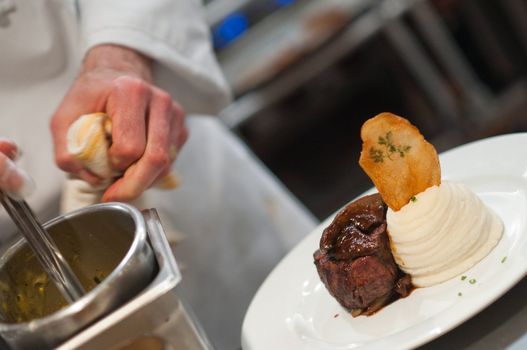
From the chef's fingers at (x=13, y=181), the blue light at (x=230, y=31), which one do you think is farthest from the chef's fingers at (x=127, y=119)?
the blue light at (x=230, y=31)

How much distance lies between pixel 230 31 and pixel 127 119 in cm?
237

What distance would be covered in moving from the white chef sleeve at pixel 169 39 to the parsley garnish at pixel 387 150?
0.82m

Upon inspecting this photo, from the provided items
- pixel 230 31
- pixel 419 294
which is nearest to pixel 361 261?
pixel 419 294

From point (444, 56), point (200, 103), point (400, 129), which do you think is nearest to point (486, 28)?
point (444, 56)

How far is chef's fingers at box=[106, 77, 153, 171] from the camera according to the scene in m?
1.25

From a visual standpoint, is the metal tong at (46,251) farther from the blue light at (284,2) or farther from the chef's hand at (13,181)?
the blue light at (284,2)

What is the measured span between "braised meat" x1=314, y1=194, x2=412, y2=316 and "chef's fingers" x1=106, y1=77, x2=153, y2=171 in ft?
1.20

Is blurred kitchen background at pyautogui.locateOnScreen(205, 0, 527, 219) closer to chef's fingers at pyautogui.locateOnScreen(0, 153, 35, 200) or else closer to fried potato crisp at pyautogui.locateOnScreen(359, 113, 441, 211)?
fried potato crisp at pyautogui.locateOnScreen(359, 113, 441, 211)

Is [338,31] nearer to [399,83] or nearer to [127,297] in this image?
[399,83]

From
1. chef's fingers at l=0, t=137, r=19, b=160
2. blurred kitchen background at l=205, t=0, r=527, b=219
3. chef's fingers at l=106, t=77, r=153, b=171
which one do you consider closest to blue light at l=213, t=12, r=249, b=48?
blurred kitchen background at l=205, t=0, r=527, b=219

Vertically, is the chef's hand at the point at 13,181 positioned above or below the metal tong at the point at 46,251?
above

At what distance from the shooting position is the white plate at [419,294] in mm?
977

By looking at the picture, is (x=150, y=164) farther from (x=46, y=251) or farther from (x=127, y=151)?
(x=46, y=251)

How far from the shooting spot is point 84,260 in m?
1.12
